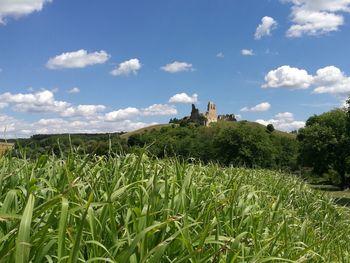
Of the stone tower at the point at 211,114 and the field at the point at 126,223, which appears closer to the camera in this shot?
the field at the point at 126,223

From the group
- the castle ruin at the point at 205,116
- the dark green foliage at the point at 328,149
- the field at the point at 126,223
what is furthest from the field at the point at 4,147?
the castle ruin at the point at 205,116

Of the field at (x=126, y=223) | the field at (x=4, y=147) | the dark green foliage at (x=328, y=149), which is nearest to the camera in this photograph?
the field at (x=126, y=223)

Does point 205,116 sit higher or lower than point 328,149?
higher

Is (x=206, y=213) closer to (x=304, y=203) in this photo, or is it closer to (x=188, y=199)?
(x=188, y=199)

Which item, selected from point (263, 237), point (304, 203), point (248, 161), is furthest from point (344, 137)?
point (263, 237)

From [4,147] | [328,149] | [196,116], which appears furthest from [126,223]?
[196,116]

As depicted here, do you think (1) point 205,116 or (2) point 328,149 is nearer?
(2) point 328,149

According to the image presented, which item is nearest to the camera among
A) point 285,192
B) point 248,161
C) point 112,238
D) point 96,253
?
A: point 96,253

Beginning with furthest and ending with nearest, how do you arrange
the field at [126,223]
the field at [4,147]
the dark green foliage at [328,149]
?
1. the dark green foliage at [328,149]
2. the field at [4,147]
3. the field at [126,223]

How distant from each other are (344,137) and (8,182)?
186ft

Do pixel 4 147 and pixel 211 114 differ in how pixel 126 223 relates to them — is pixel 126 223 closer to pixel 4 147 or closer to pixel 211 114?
pixel 4 147

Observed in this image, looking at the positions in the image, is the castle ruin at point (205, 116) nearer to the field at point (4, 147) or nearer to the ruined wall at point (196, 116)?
the ruined wall at point (196, 116)

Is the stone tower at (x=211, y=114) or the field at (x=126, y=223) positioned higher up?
the stone tower at (x=211, y=114)

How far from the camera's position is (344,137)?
56.5m
